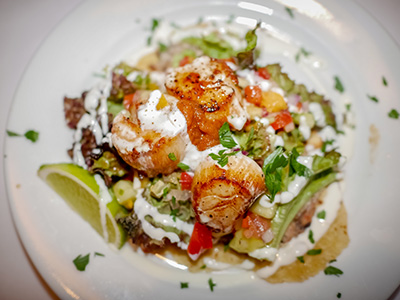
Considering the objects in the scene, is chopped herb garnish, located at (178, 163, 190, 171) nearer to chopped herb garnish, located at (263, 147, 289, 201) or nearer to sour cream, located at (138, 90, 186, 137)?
sour cream, located at (138, 90, 186, 137)

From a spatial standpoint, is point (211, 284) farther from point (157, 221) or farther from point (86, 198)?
point (86, 198)

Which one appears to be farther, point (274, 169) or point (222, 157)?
point (274, 169)

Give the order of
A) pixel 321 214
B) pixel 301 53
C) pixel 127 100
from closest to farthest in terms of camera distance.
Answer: pixel 321 214 → pixel 127 100 → pixel 301 53

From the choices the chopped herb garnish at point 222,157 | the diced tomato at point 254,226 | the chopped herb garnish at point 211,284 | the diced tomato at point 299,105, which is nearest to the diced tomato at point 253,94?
the diced tomato at point 299,105

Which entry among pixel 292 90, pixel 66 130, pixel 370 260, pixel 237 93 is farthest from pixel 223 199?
pixel 66 130

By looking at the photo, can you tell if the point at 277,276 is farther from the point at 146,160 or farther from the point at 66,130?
the point at 66,130

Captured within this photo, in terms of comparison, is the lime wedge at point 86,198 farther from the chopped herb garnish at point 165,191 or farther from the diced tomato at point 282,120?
the diced tomato at point 282,120

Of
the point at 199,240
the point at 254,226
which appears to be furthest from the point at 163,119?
the point at 254,226
